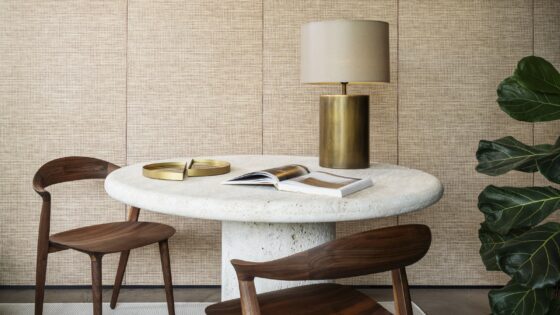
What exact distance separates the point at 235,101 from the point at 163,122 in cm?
42

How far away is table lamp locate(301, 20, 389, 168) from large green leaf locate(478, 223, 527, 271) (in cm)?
50

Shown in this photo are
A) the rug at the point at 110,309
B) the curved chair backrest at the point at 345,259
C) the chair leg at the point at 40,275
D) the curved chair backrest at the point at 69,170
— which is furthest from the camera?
the rug at the point at 110,309

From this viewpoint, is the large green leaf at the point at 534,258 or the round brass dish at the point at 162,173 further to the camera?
the round brass dish at the point at 162,173

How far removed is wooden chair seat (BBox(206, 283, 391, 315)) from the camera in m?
1.30

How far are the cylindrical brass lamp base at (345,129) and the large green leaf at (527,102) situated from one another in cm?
50

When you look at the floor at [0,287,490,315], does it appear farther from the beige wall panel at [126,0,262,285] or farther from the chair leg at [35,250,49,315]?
the chair leg at [35,250,49,315]

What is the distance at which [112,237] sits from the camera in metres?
2.15

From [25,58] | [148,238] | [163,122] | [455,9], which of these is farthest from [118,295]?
[455,9]

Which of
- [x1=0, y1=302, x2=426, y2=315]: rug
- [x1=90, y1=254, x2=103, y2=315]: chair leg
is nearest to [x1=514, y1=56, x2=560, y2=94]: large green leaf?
[x1=0, y1=302, x2=426, y2=315]: rug

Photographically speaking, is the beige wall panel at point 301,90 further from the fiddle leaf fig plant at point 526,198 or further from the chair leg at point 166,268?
the fiddle leaf fig plant at point 526,198

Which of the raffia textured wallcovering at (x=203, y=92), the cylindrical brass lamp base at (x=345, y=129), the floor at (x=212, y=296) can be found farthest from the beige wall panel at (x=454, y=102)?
the cylindrical brass lamp base at (x=345, y=129)

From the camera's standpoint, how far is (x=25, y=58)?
2744 mm

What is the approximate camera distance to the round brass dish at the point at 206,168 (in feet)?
5.65

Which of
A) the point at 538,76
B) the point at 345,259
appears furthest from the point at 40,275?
the point at 538,76
